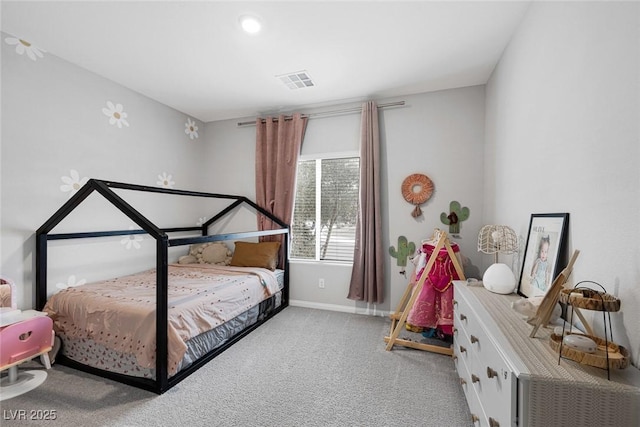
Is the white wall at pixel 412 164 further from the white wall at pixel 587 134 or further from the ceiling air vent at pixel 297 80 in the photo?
the white wall at pixel 587 134

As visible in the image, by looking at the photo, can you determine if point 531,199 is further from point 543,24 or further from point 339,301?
point 339,301

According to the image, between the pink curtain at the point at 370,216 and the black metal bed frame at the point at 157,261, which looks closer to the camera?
the black metal bed frame at the point at 157,261

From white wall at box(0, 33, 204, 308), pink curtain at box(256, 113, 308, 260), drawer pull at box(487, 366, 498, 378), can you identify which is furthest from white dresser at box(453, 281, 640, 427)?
white wall at box(0, 33, 204, 308)

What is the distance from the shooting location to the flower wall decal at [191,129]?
3577mm

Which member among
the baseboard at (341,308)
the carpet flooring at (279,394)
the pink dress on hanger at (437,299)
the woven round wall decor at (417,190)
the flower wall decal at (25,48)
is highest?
the flower wall decal at (25,48)

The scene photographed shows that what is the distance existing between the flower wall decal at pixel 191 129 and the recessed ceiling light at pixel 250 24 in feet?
6.76

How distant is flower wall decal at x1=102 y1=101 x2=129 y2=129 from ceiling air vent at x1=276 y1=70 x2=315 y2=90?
5.38ft

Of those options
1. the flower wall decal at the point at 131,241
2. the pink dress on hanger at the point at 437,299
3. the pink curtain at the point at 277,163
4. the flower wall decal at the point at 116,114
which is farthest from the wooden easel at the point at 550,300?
the flower wall decal at the point at 116,114

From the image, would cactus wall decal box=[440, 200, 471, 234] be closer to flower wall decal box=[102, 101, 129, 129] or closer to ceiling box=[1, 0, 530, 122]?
ceiling box=[1, 0, 530, 122]

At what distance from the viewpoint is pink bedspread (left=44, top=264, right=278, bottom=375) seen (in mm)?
1731

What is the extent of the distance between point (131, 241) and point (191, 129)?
64.0 inches

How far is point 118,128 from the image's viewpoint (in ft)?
9.02

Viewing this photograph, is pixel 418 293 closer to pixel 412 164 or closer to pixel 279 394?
pixel 279 394

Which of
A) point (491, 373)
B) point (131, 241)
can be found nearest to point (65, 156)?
point (131, 241)
